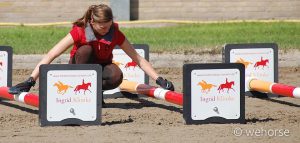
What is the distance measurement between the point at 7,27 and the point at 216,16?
4.89 meters

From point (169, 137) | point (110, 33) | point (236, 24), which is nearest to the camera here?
point (169, 137)

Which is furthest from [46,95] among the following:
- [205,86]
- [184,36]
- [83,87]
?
[184,36]

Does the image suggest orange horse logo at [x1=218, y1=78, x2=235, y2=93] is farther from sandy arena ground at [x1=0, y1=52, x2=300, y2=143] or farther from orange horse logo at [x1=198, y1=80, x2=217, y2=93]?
sandy arena ground at [x1=0, y1=52, x2=300, y2=143]

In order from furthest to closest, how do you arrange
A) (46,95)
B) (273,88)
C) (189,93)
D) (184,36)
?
(184,36) < (273,88) < (189,93) < (46,95)

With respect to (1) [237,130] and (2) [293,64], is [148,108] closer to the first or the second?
(1) [237,130]

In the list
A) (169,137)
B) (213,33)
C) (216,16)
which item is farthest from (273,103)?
(216,16)

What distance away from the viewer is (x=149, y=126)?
28.6 feet

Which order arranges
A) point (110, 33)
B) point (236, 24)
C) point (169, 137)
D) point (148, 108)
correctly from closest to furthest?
point (169, 137), point (110, 33), point (148, 108), point (236, 24)

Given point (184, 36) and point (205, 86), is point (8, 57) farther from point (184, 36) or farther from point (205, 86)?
point (184, 36)

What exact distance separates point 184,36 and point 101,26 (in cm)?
868

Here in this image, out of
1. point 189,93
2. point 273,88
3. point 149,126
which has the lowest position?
point 149,126

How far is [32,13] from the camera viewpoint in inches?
899

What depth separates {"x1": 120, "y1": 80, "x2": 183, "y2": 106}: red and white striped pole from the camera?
9094 mm

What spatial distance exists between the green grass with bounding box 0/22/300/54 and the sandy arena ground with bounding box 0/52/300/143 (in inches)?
165
